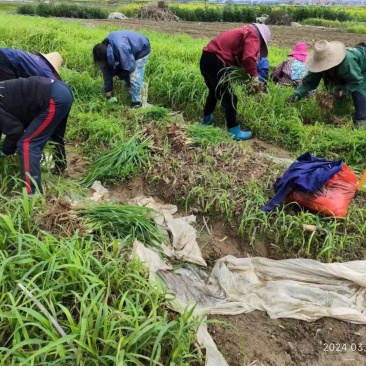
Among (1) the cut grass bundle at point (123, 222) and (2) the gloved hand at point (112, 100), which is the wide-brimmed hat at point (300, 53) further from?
(1) the cut grass bundle at point (123, 222)

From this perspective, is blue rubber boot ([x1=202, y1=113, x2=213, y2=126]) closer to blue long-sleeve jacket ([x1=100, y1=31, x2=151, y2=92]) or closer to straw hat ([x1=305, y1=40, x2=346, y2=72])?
blue long-sleeve jacket ([x1=100, y1=31, x2=151, y2=92])

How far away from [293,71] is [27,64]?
3.92m

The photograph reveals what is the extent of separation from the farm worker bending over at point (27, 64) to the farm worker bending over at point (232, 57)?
6.06 ft

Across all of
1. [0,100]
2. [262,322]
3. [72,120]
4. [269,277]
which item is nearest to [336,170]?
[269,277]

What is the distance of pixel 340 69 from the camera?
4738 mm

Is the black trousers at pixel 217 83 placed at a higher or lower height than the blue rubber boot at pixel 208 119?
higher

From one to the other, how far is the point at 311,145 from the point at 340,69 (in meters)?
1.14

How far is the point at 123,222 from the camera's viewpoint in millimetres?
2688

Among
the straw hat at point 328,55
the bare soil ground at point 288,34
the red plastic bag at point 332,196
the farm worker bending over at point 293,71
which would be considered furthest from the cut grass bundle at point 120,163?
the bare soil ground at point 288,34

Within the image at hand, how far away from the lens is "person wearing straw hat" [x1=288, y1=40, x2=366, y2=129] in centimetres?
468

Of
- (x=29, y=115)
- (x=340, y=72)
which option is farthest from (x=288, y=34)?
(x=29, y=115)

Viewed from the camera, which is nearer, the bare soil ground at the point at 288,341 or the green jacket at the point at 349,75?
the bare soil ground at the point at 288,341

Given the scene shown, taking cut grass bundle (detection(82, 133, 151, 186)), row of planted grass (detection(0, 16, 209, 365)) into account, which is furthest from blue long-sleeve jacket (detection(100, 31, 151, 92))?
row of planted grass (detection(0, 16, 209, 365))

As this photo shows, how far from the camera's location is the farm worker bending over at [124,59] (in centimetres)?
483
